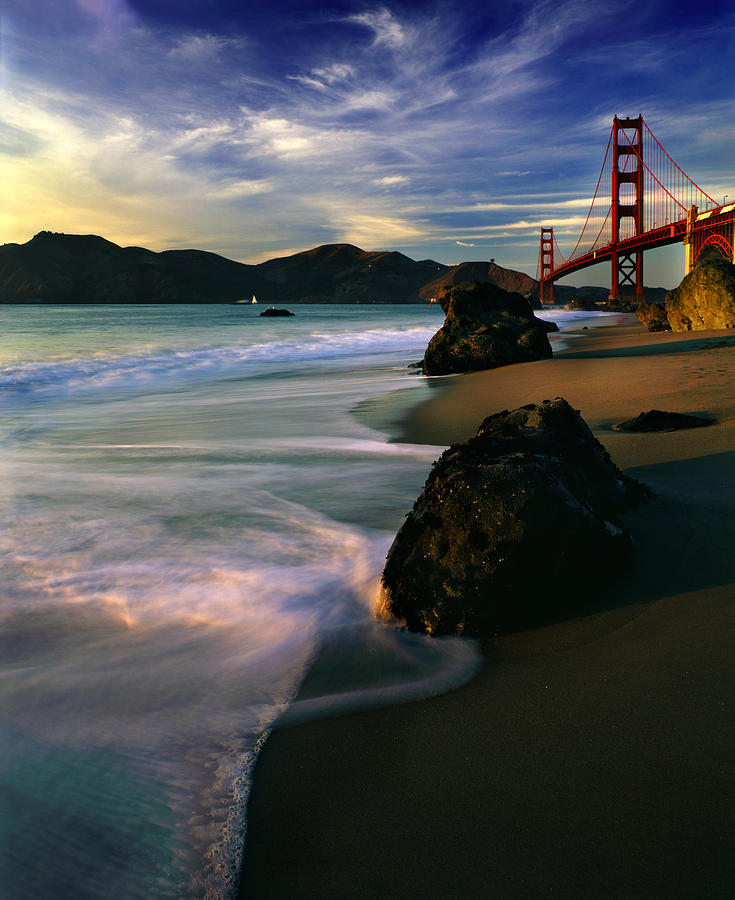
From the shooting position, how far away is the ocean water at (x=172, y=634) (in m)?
1.24

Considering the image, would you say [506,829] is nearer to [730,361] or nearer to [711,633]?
[711,633]

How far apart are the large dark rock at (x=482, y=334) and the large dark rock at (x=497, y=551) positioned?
26.7 feet

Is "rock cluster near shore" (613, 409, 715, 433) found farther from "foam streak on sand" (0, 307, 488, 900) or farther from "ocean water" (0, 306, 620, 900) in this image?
"foam streak on sand" (0, 307, 488, 900)

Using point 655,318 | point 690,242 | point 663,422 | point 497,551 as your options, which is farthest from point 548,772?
point 690,242

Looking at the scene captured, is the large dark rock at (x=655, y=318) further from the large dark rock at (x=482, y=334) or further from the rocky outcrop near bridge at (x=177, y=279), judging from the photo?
the rocky outcrop near bridge at (x=177, y=279)

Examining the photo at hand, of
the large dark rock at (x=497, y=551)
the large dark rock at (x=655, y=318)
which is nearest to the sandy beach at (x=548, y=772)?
the large dark rock at (x=497, y=551)

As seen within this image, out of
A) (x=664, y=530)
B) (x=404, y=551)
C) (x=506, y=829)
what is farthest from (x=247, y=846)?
(x=664, y=530)

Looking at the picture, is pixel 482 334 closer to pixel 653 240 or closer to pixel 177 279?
pixel 653 240

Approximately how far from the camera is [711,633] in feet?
5.68

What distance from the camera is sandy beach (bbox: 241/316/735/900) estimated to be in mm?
1067

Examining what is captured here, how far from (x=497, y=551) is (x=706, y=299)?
45.4 feet

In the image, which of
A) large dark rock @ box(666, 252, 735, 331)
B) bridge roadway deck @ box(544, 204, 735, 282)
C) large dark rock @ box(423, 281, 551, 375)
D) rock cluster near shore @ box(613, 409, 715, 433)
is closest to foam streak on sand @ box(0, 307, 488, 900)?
rock cluster near shore @ box(613, 409, 715, 433)

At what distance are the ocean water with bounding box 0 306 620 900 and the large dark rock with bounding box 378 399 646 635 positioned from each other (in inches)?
5.0

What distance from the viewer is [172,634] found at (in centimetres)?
208
